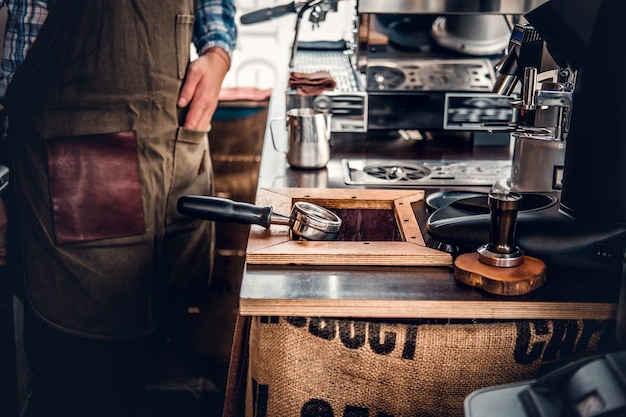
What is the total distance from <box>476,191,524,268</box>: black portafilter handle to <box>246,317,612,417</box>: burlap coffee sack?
99 millimetres

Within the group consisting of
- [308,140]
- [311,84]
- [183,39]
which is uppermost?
[183,39]

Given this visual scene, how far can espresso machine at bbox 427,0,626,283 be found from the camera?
1.16 m

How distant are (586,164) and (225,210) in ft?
2.01

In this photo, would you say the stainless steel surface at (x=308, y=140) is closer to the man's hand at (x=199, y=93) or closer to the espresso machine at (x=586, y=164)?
the man's hand at (x=199, y=93)

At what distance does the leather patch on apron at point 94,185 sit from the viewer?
6.14ft

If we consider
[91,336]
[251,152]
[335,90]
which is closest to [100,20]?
[335,90]

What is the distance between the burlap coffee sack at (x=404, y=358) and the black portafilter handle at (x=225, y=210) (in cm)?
24

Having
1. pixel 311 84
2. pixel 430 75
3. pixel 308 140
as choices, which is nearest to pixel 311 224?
pixel 308 140

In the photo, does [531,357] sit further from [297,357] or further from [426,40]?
[426,40]

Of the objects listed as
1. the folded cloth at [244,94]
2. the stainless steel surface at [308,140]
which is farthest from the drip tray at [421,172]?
the folded cloth at [244,94]

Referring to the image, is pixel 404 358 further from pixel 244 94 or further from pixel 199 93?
pixel 244 94

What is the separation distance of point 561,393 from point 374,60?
1.54 metres

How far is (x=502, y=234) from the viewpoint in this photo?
Result: 1.18m

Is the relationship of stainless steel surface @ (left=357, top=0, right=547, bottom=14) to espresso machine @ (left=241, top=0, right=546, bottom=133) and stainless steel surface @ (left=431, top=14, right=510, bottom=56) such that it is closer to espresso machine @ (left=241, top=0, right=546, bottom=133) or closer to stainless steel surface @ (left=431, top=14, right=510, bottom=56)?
espresso machine @ (left=241, top=0, right=546, bottom=133)
